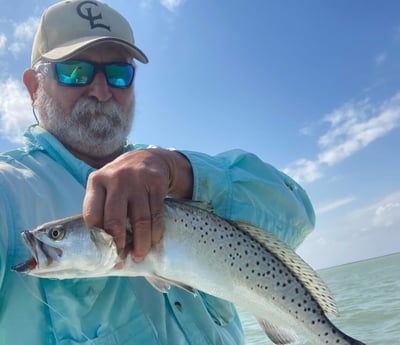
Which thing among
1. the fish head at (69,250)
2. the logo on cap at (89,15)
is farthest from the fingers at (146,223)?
the logo on cap at (89,15)

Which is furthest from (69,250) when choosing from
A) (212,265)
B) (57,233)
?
(212,265)

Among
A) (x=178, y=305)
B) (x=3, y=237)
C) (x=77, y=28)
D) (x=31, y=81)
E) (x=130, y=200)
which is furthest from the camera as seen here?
(x=31, y=81)

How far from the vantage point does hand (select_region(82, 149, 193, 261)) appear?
199 centimetres

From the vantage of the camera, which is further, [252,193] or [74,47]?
[74,47]

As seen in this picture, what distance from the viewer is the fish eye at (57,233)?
208 cm

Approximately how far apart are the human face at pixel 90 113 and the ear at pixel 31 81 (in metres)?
0.20

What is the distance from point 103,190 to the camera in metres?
2.03

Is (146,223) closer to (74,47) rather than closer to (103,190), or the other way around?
(103,190)

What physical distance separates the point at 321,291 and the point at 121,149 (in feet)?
6.42

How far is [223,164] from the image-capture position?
3.14 meters

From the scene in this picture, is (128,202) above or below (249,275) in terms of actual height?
above

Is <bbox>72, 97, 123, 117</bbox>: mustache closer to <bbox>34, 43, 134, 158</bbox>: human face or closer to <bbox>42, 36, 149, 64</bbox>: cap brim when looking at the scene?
<bbox>34, 43, 134, 158</bbox>: human face

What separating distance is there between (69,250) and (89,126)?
66.8 inches

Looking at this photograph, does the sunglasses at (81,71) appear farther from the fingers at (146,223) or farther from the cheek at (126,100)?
the fingers at (146,223)
